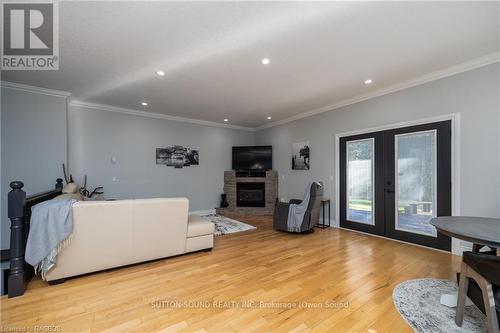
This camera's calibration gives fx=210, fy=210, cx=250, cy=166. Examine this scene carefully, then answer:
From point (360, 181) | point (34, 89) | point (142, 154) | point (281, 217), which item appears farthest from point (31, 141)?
point (360, 181)

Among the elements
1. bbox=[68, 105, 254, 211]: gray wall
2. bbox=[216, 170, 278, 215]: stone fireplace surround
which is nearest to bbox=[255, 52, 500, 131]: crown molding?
bbox=[216, 170, 278, 215]: stone fireplace surround

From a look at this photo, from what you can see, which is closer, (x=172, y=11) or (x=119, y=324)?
(x=119, y=324)

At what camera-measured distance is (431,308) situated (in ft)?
6.16

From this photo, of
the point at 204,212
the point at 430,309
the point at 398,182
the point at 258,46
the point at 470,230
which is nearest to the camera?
the point at 470,230

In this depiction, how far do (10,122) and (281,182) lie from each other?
19.1ft

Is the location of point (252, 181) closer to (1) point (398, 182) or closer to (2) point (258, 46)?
(1) point (398, 182)

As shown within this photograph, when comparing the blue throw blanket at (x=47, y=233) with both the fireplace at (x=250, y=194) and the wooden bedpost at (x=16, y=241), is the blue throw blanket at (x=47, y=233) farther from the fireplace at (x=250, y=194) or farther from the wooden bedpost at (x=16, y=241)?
the fireplace at (x=250, y=194)

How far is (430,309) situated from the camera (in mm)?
1864

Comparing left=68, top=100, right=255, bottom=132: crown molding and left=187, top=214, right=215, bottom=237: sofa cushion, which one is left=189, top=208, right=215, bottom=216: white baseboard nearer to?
left=68, top=100, right=255, bottom=132: crown molding

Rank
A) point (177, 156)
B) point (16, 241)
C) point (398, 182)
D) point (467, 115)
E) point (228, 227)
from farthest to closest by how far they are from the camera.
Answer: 1. point (177, 156)
2. point (228, 227)
3. point (398, 182)
4. point (467, 115)
5. point (16, 241)

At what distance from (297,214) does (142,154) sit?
407cm

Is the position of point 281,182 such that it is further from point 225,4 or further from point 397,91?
point 225,4

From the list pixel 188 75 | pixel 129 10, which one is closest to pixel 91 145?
pixel 188 75

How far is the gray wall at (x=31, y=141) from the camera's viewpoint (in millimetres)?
3521
